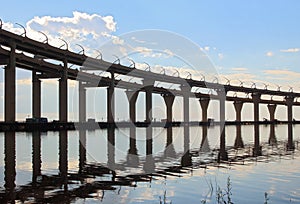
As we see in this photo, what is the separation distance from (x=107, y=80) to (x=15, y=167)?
313ft

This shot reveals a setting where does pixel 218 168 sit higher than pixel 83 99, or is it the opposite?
pixel 83 99

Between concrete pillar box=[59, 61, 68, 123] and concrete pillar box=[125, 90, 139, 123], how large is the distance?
106ft

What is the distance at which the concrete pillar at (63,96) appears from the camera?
105875mm

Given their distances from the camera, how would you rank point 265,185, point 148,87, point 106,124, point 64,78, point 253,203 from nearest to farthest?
point 253,203
point 265,185
point 64,78
point 106,124
point 148,87

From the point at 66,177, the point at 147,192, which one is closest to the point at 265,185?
the point at 147,192

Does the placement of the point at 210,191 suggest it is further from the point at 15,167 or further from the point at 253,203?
the point at 15,167

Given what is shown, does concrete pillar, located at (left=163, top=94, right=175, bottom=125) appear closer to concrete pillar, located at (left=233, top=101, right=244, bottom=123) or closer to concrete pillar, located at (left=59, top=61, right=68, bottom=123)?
concrete pillar, located at (left=233, top=101, right=244, bottom=123)

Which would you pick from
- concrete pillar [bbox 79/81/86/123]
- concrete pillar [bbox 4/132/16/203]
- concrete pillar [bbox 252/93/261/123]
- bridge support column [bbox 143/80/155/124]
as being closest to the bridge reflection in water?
concrete pillar [bbox 4/132/16/203]

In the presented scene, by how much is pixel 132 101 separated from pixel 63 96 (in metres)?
38.3

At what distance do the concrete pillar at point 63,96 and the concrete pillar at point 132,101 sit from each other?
32.2 m

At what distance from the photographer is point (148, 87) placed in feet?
458

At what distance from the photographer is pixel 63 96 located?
106 meters

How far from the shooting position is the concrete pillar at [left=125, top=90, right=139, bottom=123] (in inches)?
5389

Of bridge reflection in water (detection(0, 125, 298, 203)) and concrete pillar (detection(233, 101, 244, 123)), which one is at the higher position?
concrete pillar (detection(233, 101, 244, 123))
